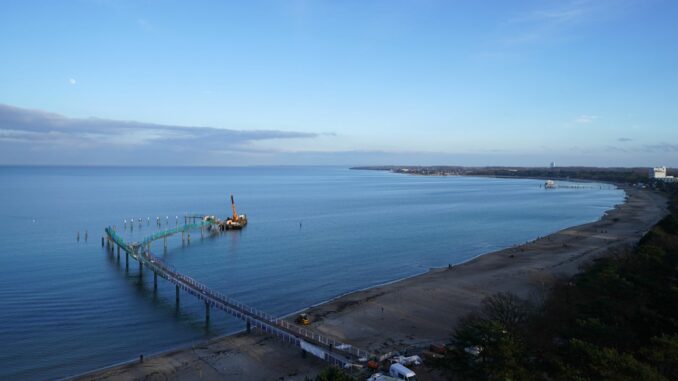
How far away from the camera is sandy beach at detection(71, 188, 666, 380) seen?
21203mm

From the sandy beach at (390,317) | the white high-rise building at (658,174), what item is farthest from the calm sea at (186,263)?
the white high-rise building at (658,174)

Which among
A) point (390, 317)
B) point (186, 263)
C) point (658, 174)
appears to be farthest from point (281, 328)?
point (658, 174)

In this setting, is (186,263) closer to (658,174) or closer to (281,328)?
(281,328)

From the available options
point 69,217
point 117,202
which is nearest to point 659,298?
point 69,217

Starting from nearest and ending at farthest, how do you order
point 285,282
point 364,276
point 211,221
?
1. point 285,282
2. point 364,276
3. point 211,221

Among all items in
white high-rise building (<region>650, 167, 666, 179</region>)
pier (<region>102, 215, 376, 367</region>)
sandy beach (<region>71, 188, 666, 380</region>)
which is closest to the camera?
sandy beach (<region>71, 188, 666, 380</region>)

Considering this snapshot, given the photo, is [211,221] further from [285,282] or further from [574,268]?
[574,268]

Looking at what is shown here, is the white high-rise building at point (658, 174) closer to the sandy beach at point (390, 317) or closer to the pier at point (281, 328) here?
the sandy beach at point (390, 317)

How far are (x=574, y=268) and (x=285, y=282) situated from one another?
23.5 metres

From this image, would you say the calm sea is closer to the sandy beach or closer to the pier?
the pier

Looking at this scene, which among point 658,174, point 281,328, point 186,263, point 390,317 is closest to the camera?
point 281,328

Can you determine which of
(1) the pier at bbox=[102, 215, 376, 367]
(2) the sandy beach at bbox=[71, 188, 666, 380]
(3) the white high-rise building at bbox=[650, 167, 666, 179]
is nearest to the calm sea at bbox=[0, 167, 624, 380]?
(1) the pier at bbox=[102, 215, 376, 367]

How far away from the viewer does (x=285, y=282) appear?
36.8m

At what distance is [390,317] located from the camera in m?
28.2
